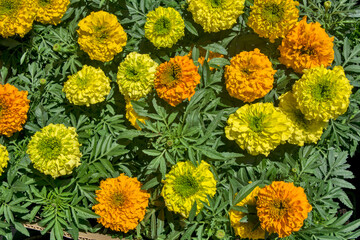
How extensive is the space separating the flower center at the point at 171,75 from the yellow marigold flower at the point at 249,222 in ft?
2.11

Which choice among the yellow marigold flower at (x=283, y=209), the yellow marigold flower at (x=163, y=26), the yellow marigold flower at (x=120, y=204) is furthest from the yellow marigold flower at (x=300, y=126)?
the yellow marigold flower at (x=120, y=204)

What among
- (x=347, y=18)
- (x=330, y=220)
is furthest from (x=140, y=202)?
(x=347, y=18)

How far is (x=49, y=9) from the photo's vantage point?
1.92 m

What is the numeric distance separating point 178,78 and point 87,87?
45 centimetres

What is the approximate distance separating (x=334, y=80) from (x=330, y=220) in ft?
2.37

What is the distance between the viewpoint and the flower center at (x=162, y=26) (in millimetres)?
1783

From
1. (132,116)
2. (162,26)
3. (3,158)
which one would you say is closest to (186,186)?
(132,116)

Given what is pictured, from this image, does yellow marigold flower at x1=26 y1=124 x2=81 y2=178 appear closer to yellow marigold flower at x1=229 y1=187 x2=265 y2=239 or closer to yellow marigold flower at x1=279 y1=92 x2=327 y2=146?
yellow marigold flower at x1=229 y1=187 x2=265 y2=239

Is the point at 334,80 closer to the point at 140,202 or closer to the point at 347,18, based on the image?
the point at 347,18

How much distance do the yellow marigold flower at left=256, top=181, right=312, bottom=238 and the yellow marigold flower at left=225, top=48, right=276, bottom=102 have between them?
0.45 m

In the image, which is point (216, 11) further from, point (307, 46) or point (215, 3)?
point (307, 46)

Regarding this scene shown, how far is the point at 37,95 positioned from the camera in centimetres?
197

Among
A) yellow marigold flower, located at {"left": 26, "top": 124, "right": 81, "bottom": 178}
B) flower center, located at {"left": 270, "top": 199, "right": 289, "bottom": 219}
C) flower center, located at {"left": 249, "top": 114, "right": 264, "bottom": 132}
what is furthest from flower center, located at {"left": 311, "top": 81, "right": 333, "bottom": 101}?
yellow marigold flower, located at {"left": 26, "top": 124, "right": 81, "bottom": 178}

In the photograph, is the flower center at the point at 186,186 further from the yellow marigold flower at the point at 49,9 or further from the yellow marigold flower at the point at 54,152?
the yellow marigold flower at the point at 49,9
